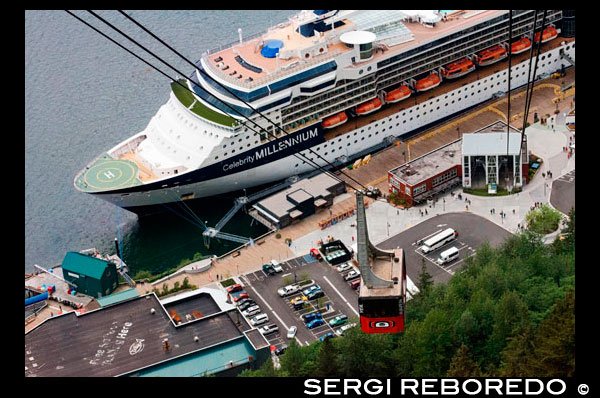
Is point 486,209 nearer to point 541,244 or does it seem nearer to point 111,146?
point 541,244

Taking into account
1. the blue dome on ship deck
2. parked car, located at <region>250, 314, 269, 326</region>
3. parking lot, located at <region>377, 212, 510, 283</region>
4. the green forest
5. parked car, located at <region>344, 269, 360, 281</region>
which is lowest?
parking lot, located at <region>377, 212, 510, 283</region>

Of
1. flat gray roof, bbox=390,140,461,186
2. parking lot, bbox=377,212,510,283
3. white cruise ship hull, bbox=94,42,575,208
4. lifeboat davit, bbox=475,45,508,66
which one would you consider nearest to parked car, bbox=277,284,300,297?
parking lot, bbox=377,212,510,283

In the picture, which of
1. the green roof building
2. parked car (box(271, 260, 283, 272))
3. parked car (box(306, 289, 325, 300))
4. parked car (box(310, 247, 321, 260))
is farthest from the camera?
parked car (box(310, 247, 321, 260))

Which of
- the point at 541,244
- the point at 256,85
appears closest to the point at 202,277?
the point at 256,85

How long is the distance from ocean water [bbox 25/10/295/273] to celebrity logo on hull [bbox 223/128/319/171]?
9.63 feet

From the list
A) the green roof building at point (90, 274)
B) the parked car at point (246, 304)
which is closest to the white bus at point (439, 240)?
the parked car at point (246, 304)

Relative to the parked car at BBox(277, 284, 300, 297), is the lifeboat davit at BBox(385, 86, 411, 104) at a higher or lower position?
higher

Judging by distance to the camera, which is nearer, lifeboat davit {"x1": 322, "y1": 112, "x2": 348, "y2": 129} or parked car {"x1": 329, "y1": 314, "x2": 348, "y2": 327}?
parked car {"x1": 329, "y1": 314, "x2": 348, "y2": 327}

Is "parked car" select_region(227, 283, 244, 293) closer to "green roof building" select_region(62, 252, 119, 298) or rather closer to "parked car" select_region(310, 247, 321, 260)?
"parked car" select_region(310, 247, 321, 260)

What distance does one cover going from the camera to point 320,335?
76000 mm

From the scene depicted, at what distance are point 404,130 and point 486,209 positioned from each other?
49.8 ft

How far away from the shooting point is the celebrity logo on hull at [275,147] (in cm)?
9312

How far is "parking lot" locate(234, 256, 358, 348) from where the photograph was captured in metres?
76.5

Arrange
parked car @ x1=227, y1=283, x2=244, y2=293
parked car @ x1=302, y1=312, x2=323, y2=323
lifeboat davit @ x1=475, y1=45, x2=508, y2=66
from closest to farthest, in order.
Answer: parked car @ x1=302, y1=312, x2=323, y2=323 < parked car @ x1=227, y1=283, x2=244, y2=293 < lifeboat davit @ x1=475, y1=45, x2=508, y2=66
